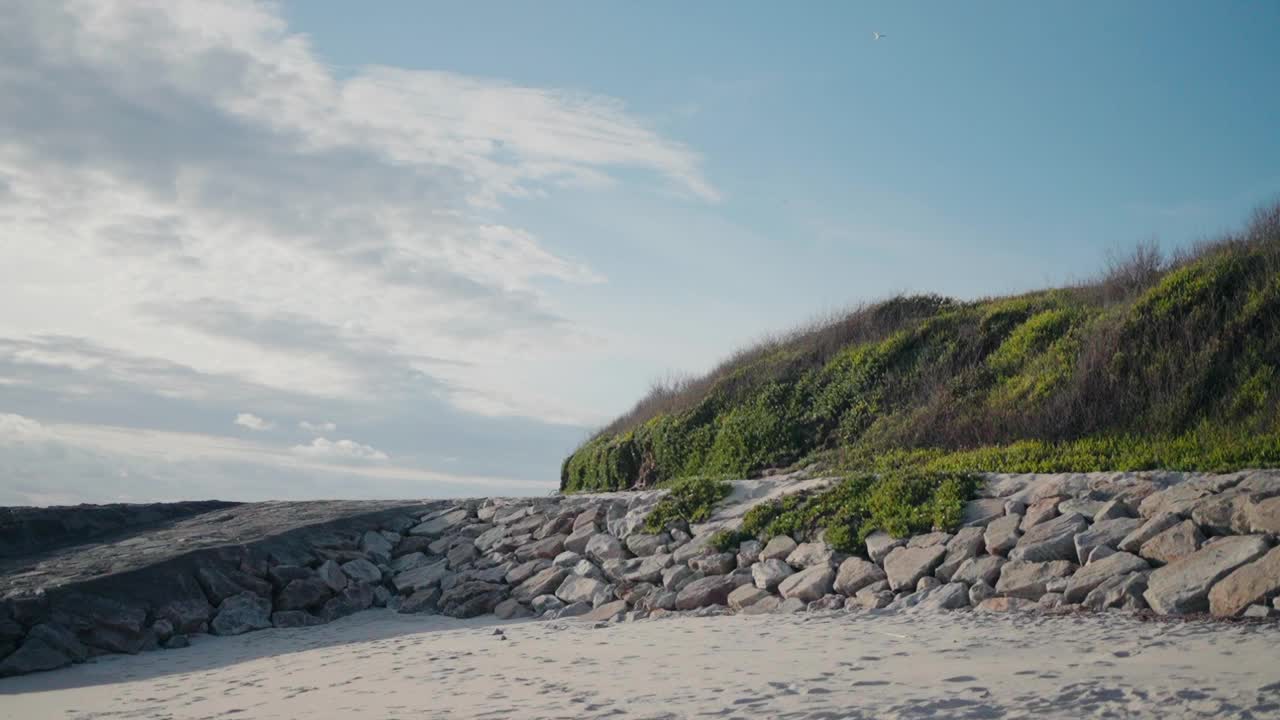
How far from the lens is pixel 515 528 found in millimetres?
14477

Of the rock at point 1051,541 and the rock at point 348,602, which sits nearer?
the rock at point 1051,541

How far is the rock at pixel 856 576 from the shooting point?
9.95m

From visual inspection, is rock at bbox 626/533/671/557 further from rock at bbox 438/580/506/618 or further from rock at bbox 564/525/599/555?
rock at bbox 438/580/506/618

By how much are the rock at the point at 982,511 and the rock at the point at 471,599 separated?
5.56m

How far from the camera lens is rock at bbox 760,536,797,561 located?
11039 mm

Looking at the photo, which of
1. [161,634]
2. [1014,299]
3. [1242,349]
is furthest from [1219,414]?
[161,634]

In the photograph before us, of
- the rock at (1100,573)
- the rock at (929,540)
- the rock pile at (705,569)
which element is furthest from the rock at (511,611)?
the rock at (1100,573)

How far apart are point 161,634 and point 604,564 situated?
17.0ft

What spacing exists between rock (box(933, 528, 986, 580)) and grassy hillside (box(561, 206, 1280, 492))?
2093 millimetres

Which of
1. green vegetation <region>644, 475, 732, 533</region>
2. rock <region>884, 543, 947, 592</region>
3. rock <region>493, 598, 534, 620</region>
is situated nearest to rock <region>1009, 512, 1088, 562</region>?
rock <region>884, 543, 947, 592</region>

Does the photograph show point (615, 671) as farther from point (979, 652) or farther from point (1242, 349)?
point (1242, 349)

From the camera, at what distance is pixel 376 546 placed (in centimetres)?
1457

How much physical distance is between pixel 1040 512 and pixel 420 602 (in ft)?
24.6

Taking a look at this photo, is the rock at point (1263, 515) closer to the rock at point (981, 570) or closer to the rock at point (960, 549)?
the rock at point (981, 570)
